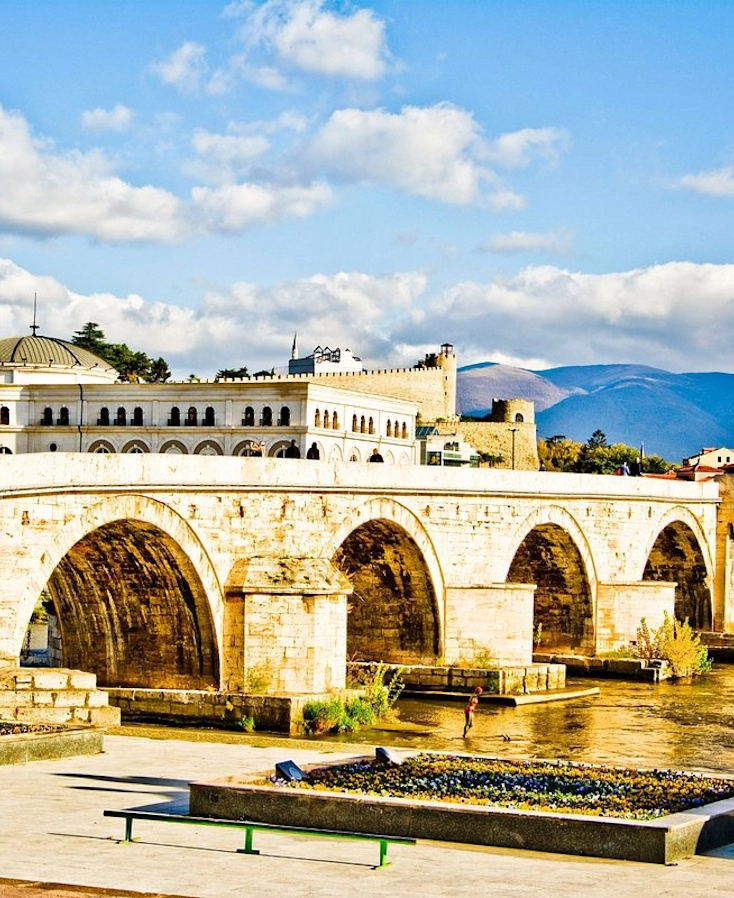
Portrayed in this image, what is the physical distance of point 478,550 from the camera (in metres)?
25.0

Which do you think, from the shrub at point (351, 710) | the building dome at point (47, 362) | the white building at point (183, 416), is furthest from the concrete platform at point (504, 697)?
the building dome at point (47, 362)

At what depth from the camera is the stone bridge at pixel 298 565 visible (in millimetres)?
17391

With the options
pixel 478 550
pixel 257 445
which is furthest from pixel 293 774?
pixel 257 445

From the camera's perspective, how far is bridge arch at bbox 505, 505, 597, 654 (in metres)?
28.2

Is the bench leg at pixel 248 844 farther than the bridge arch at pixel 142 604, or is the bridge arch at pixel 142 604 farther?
the bridge arch at pixel 142 604

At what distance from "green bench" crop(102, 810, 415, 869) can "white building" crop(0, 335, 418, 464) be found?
41731 millimetres

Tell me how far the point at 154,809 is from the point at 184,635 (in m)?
9.27

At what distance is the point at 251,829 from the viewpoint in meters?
8.88

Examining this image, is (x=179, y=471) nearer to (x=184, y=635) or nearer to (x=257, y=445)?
(x=184, y=635)

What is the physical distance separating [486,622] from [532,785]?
14.1 m

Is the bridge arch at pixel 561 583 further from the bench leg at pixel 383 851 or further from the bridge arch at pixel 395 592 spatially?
the bench leg at pixel 383 851

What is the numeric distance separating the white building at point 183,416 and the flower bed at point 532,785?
1589 inches

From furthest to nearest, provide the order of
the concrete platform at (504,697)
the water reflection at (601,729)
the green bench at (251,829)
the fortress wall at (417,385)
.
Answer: the fortress wall at (417,385) < the concrete platform at (504,697) < the water reflection at (601,729) < the green bench at (251,829)

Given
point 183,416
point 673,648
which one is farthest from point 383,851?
point 183,416
